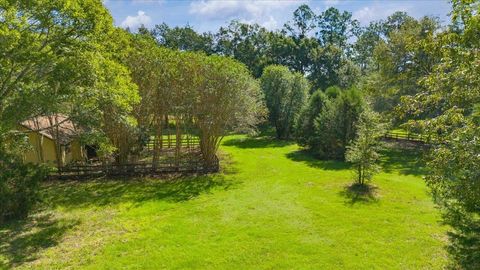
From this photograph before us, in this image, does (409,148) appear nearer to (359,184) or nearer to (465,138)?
(359,184)

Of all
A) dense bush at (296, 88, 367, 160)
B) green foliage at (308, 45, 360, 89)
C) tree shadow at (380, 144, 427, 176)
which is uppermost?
green foliage at (308, 45, 360, 89)

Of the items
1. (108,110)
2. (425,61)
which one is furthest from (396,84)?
(108,110)

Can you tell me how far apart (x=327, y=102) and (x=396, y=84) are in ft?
30.9

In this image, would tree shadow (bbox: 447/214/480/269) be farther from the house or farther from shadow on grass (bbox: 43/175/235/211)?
the house

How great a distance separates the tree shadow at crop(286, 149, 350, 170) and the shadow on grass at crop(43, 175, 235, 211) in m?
8.88

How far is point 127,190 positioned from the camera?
2309 centimetres

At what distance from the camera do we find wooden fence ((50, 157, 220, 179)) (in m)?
25.6

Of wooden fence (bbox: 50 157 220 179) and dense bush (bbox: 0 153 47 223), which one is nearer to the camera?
dense bush (bbox: 0 153 47 223)

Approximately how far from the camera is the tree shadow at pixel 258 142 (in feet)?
136

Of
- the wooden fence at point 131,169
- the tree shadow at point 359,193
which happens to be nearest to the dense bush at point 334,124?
the tree shadow at point 359,193

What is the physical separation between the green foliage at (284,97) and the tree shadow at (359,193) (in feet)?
71.5

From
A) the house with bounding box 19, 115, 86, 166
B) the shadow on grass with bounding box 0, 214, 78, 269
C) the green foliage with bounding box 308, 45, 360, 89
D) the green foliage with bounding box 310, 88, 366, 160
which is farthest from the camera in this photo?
the green foliage with bounding box 308, 45, 360, 89

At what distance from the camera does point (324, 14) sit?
257 ft

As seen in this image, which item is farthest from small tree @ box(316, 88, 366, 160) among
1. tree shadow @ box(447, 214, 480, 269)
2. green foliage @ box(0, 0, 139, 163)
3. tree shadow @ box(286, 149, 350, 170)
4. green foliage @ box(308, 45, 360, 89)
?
green foliage @ box(308, 45, 360, 89)
